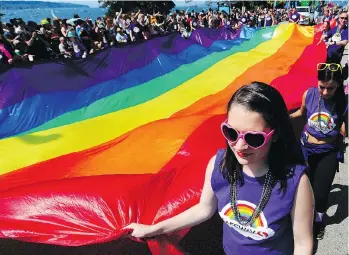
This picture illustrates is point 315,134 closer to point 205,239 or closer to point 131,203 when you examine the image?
point 205,239

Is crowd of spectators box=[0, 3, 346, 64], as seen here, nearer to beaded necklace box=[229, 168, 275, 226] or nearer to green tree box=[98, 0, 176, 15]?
beaded necklace box=[229, 168, 275, 226]

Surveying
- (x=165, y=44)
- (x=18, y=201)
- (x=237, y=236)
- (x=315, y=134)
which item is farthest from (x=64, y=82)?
(x=237, y=236)

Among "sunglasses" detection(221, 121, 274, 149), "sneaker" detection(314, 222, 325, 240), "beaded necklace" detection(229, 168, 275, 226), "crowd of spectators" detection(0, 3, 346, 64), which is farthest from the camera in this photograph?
"crowd of spectators" detection(0, 3, 346, 64)

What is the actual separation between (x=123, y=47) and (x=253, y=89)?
536cm

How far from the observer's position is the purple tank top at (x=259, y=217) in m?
1.29

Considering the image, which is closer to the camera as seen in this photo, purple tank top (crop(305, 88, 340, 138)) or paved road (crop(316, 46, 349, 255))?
purple tank top (crop(305, 88, 340, 138))

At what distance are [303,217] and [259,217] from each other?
16 centimetres

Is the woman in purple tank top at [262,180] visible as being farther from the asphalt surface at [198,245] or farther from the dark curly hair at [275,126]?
the asphalt surface at [198,245]

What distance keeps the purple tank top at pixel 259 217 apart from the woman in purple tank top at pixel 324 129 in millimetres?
1321

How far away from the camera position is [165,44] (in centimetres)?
709

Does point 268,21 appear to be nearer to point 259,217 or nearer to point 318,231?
point 318,231

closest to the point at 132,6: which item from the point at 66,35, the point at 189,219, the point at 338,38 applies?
the point at 66,35

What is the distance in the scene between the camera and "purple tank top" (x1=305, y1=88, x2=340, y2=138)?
8.55ft

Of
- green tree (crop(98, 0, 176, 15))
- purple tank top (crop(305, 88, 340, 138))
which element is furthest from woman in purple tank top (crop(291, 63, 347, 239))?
green tree (crop(98, 0, 176, 15))
